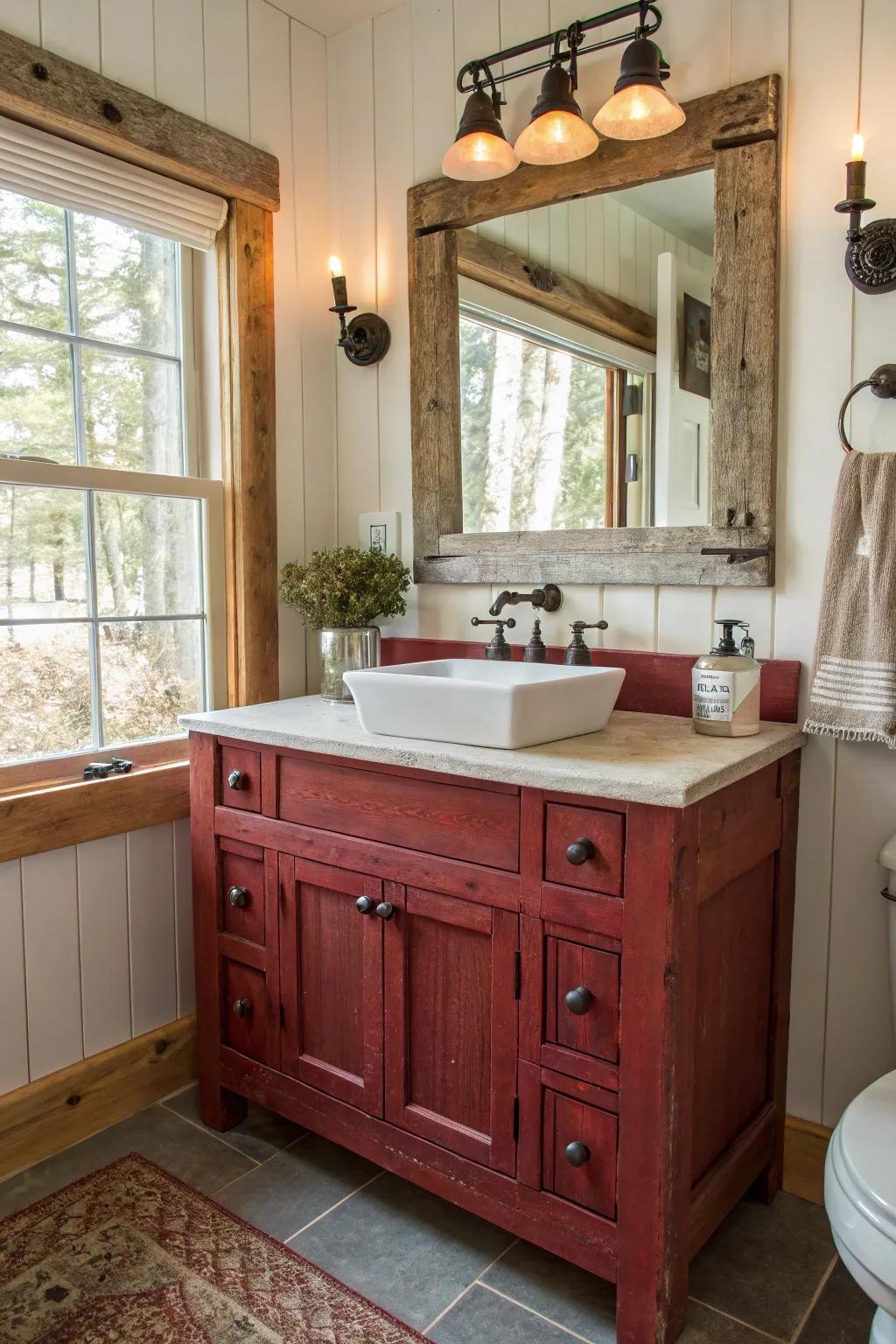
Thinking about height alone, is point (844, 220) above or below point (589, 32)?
below

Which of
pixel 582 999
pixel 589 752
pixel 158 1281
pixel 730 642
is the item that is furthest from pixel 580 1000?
pixel 158 1281

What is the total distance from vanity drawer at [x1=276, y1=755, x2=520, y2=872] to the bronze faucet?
Answer: 50 centimetres

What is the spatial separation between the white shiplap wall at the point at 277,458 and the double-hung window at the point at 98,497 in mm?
227

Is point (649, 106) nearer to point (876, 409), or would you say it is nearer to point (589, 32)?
point (589, 32)

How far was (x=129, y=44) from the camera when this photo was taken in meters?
1.86

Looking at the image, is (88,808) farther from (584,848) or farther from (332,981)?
(584,848)

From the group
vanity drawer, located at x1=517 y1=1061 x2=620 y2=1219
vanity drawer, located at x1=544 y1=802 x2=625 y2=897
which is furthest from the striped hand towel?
vanity drawer, located at x1=517 y1=1061 x2=620 y2=1219

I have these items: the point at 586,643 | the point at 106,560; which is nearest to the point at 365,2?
the point at 106,560

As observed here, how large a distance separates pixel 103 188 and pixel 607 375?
107 cm

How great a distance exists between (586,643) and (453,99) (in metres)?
1.25

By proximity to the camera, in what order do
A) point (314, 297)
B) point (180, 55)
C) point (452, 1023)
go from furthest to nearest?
point (314, 297) < point (180, 55) < point (452, 1023)

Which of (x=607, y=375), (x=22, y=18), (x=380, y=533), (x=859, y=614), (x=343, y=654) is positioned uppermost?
(x=22, y=18)

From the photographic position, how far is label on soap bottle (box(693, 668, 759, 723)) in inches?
60.7

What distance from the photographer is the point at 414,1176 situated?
62.6 inches
